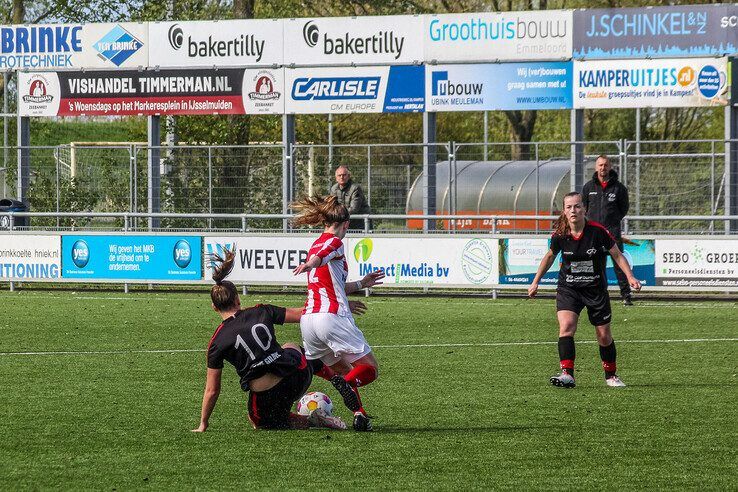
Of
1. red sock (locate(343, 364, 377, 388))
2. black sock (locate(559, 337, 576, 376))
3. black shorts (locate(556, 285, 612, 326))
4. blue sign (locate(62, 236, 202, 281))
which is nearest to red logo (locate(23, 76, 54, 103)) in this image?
blue sign (locate(62, 236, 202, 281))

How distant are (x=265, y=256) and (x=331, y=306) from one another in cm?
1289

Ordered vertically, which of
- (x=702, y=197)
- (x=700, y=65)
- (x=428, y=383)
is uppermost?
(x=700, y=65)

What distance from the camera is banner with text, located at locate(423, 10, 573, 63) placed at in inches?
922

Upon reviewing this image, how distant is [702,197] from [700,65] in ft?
15.6

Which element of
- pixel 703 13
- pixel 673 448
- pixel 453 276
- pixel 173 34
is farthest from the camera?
pixel 173 34

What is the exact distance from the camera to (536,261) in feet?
68.1

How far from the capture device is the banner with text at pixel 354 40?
24.3m

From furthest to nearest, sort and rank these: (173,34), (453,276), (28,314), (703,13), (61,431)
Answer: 1. (173,34)
2. (703,13)
3. (453,276)
4. (28,314)
5. (61,431)

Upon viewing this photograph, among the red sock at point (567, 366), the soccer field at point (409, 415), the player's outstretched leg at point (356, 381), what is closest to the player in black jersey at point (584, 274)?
the red sock at point (567, 366)

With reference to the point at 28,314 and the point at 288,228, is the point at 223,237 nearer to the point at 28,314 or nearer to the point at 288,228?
the point at 288,228

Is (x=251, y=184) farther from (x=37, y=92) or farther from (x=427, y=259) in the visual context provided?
(x=427, y=259)

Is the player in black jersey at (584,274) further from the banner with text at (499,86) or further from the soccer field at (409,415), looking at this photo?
the banner with text at (499,86)

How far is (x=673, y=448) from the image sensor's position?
847cm

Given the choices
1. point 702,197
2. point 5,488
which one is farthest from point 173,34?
point 5,488
